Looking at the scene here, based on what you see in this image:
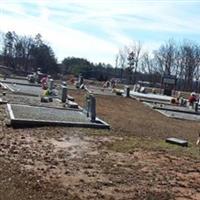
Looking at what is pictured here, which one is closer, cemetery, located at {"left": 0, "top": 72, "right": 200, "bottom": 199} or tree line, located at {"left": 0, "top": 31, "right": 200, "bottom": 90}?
cemetery, located at {"left": 0, "top": 72, "right": 200, "bottom": 199}

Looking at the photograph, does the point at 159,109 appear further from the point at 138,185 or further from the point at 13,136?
the point at 138,185

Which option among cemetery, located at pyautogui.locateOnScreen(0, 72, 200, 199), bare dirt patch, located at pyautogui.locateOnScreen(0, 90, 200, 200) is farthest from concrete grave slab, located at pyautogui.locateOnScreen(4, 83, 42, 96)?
bare dirt patch, located at pyautogui.locateOnScreen(0, 90, 200, 200)

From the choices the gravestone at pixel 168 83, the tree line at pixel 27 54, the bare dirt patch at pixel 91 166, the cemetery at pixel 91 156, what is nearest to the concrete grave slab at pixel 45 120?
the cemetery at pixel 91 156

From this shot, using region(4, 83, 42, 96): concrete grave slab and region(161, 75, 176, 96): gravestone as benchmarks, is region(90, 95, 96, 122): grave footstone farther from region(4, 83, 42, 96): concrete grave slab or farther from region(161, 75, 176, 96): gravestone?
region(161, 75, 176, 96): gravestone

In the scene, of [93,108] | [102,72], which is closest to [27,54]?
[102,72]

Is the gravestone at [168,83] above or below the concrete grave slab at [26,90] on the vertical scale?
above

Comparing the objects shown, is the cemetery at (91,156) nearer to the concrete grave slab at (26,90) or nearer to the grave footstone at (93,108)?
the grave footstone at (93,108)

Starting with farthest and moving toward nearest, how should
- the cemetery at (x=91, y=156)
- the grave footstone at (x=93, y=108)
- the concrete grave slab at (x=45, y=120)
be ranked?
the grave footstone at (x=93, y=108) < the concrete grave slab at (x=45, y=120) < the cemetery at (x=91, y=156)

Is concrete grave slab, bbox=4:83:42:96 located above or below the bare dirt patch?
below

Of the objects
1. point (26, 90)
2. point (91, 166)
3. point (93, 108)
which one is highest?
point (93, 108)

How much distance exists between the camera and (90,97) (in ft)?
57.4

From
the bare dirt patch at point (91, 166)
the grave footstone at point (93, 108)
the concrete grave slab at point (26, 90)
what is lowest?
the concrete grave slab at point (26, 90)

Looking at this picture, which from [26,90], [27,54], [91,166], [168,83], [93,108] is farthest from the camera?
[27,54]

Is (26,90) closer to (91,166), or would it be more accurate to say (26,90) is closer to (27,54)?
(91,166)
